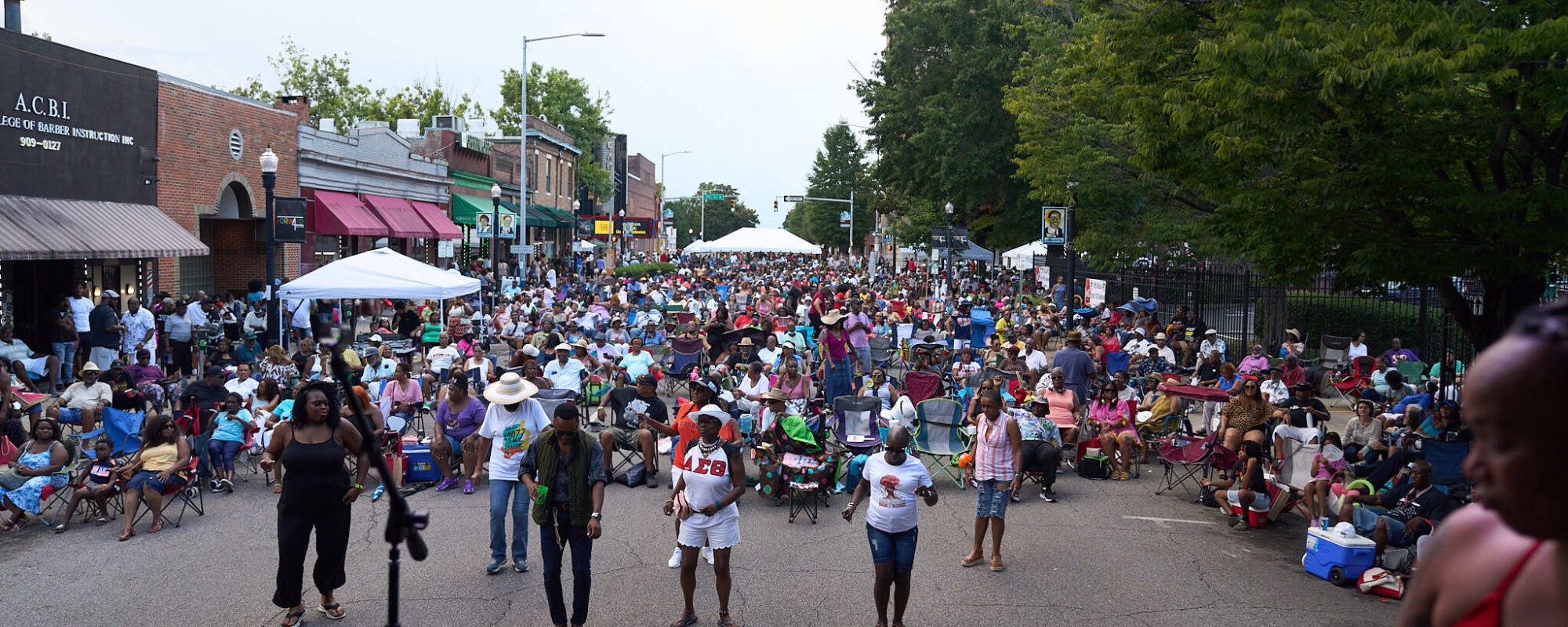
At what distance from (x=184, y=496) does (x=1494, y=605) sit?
11.2 meters

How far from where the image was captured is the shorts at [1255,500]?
1071 centimetres

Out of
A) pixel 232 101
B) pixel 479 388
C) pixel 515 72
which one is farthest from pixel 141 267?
pixel 515 72

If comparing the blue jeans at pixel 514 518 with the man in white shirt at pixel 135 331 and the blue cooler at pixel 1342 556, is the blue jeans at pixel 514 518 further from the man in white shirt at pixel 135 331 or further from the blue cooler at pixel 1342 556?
the man in white shirt at pixel 135 331

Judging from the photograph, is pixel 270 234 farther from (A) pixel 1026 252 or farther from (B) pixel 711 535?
(A) pixel 1026 252

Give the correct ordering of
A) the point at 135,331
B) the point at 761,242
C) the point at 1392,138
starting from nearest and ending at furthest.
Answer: the point at 1392,138 < the point at 135,331 < the point at 761,242

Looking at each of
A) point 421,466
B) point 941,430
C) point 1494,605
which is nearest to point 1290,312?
point 941,430

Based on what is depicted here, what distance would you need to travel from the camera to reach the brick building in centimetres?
2434

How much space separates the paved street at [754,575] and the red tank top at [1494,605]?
603cm

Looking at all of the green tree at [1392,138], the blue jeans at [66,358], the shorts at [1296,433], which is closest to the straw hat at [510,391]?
the green tree at [1392,138]

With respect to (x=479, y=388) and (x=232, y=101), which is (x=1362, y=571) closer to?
(x=479, y=388)

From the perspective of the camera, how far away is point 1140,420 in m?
14.3

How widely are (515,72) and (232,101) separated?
4368 cm

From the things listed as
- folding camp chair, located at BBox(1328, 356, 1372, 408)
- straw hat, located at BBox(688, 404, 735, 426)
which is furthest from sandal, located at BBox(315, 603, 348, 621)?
folding camp chair, located at BBox(1328, 356, 1372, 408)

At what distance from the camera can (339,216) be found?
31.3 metres
